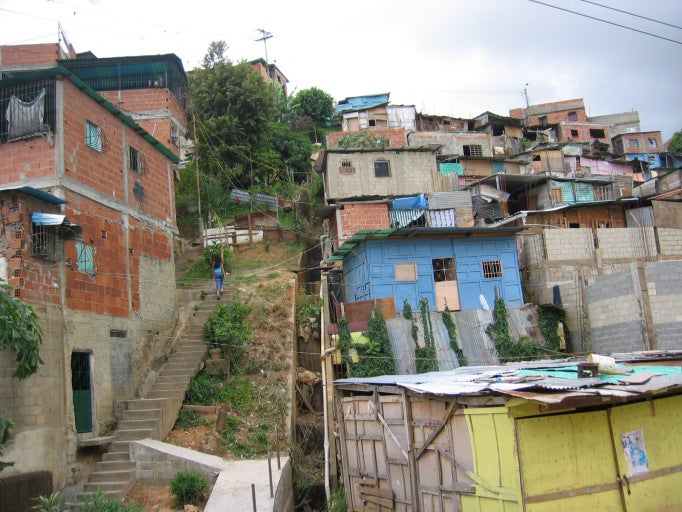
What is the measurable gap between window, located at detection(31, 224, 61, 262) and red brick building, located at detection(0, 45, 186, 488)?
0.03 meters

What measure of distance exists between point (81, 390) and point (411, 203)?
17.0m

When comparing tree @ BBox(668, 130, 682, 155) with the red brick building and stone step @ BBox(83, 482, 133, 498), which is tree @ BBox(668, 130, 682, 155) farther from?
stone step @ BBox(83, 482, 133, 498)

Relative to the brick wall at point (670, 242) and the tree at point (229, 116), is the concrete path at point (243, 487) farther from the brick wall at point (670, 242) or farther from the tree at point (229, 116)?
Result: the tree at point (229, 116)

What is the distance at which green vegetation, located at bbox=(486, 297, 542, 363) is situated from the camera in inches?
710

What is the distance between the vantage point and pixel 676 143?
4844 cm

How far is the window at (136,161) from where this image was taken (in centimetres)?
1621

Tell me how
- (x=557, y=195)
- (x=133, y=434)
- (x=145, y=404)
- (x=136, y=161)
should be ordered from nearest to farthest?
(x=133, y=434)
(x=145, y=404)
(x=136, y=161)
(x=557, y=195)

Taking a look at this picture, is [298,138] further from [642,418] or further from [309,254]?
[642,418]

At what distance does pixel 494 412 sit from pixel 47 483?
28.3ft

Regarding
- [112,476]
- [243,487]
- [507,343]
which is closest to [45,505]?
[112,476]

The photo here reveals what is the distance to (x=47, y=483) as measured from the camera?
35.3ft

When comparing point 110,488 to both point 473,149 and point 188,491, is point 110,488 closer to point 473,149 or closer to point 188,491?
point 188,491

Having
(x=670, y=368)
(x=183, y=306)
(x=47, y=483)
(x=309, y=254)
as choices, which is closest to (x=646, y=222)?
(x=309, y=254)

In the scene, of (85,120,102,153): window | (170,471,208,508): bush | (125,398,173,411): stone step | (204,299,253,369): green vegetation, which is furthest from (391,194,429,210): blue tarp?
(170,471,208,508): bush
